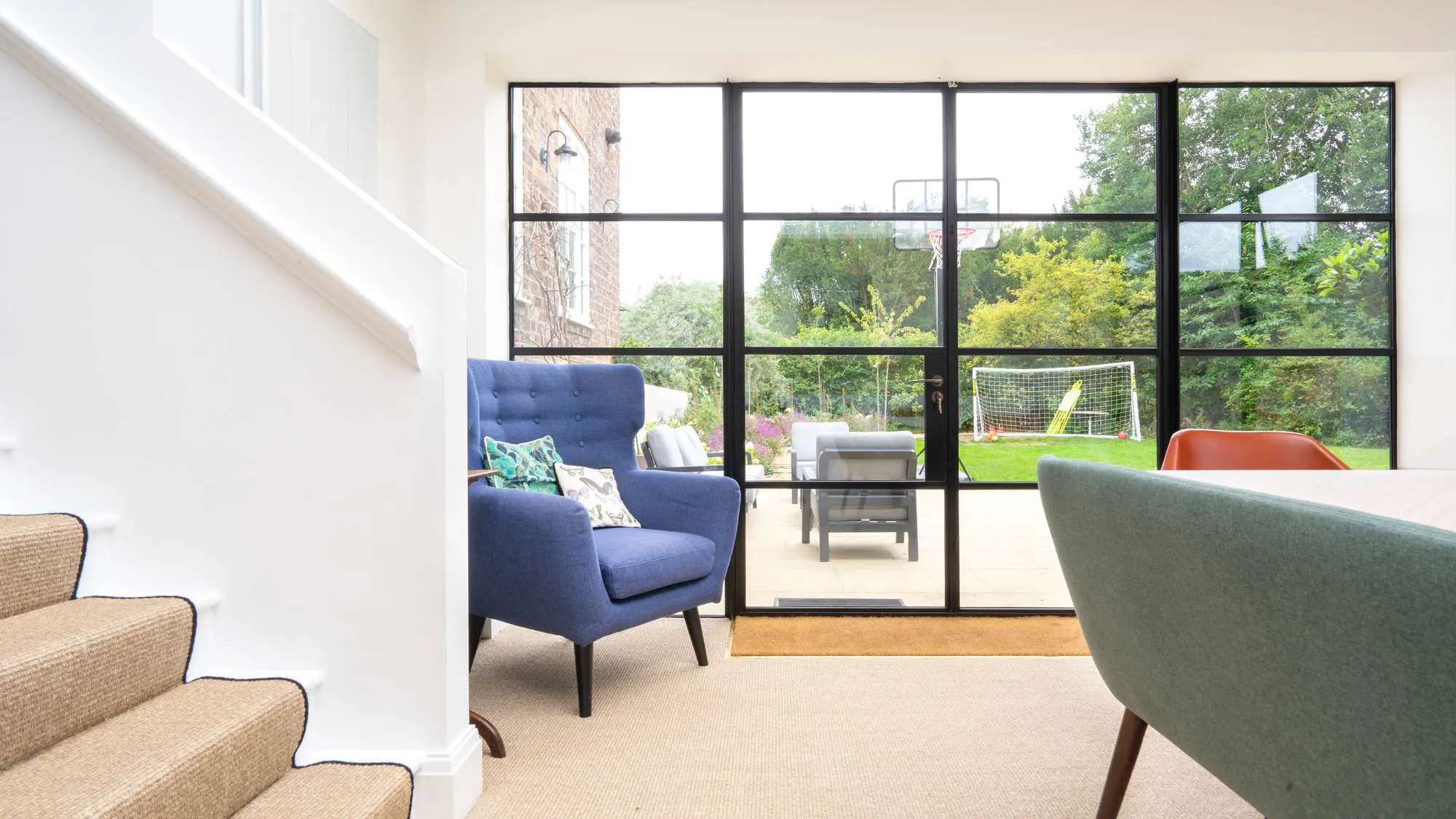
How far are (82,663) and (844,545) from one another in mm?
2691

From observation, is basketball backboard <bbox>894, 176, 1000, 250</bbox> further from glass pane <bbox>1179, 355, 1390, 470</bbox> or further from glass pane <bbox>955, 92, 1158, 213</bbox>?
glass pane <bbox>1179, 355, 1390, 470</bbox>

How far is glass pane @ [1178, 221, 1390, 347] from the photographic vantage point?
3.28 m

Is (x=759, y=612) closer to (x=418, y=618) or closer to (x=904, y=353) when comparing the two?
(x=904, y=353)

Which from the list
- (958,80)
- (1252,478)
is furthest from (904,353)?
(1252,478)

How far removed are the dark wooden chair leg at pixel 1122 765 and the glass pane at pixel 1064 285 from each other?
86.9 inches

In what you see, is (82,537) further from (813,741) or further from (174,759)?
(813,741)

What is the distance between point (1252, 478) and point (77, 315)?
2605 mm

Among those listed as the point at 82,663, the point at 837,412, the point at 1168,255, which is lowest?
the point at 82,663

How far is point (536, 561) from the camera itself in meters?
2.10

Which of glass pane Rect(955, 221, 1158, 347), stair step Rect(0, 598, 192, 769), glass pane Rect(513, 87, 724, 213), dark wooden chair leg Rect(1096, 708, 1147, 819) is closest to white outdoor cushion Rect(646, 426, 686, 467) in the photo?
glass pane Rect(513, 87, 724, 213)

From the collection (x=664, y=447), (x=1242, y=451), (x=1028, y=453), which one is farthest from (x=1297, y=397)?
(x=664, y=447)

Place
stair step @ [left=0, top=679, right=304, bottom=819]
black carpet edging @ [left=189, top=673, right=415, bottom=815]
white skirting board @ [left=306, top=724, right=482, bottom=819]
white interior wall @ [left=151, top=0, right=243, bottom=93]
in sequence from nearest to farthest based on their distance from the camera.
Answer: stair step @ [left=0, top=679, right=304, bottom=819] → black carpet edging @ [left=189, top=673, right=415, bottom=815] → white skirting board @ [left=306, top=724, right=482, bottom=819] → white interior wall @ [left=151, top=0, right=243, bottom=93]

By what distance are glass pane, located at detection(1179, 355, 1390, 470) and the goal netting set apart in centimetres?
30

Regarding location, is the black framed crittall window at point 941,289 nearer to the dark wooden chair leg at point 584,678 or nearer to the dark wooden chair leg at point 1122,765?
the dark wooden chair leg at point 584,678
